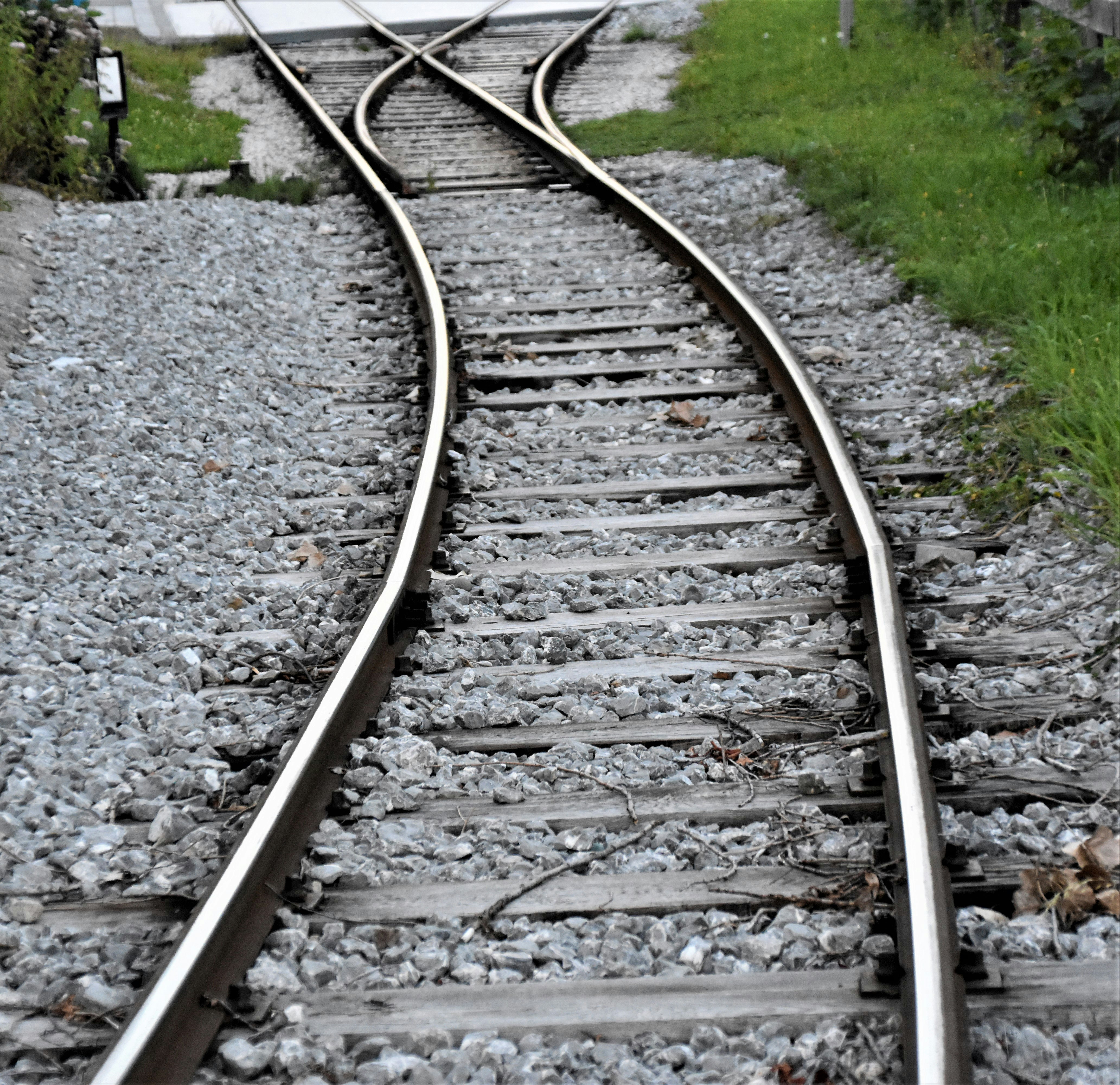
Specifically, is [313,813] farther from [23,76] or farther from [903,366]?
[23,76]

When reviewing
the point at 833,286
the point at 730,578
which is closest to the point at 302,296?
the point at 833,286

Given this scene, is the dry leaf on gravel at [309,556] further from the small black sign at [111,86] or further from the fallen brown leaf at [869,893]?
the small black sign at [111,86]

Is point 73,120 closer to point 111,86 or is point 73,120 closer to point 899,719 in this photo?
point 111,86

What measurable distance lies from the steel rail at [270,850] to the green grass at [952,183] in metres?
2.12

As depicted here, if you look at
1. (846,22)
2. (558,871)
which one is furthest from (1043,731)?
(846,22)

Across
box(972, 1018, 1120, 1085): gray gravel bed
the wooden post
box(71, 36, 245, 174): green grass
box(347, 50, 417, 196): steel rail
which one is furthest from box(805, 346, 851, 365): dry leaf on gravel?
the wooden post

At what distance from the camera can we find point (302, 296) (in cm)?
801

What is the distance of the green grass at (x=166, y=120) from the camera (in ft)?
39.9

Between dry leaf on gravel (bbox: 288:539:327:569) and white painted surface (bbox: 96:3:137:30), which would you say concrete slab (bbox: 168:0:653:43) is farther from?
dry leaf on gravel (bbox: 288:539:327:569)

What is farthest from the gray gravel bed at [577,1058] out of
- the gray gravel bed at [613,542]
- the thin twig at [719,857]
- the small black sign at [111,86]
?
the small black sign at [111,86]

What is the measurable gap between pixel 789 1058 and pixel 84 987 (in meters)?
1.36

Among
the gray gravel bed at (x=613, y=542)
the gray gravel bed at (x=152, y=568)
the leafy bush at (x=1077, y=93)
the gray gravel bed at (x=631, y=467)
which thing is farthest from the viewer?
the leafy bush at (x=1077, y=93)

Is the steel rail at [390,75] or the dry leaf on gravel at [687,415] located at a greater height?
the steel rail at [390,75]

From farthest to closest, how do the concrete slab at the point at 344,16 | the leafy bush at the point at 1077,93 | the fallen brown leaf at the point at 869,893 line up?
the concrete slab at the point at 344,16 < the leafy bush at the point at 1077,93 < the fallen brown leaf at the point at 869,893
